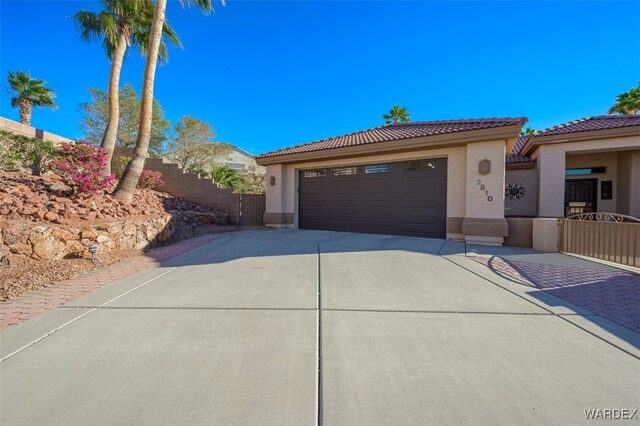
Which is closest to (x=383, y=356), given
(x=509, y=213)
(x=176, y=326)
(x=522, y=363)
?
(x=522, y=363)

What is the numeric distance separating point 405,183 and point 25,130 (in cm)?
1374

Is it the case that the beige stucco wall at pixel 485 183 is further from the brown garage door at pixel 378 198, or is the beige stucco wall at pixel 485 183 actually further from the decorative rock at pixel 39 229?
the decorative rock at pixel 39 229

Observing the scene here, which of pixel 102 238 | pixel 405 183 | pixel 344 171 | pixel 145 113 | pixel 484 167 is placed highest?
pixel 145 113

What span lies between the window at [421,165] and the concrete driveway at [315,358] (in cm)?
607

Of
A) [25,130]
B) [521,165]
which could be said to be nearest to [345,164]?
[521,165]

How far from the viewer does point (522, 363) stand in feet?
8.79

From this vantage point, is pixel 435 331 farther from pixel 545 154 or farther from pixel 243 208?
pixel 243 208

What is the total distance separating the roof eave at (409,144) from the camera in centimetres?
871

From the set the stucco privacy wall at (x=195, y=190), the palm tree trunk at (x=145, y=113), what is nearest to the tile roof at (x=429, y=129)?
the stucco privacy wall at (x=195, y=190)

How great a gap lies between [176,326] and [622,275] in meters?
7.98

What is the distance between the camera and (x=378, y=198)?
11.1m

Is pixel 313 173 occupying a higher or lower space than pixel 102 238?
higher

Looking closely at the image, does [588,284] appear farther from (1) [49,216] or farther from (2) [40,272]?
(1) [49,216]

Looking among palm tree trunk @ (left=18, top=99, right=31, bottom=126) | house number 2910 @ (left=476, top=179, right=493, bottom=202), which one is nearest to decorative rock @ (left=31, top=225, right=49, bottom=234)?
house number 2910 @ (left=476, top=179, right=493, bottom=202)
